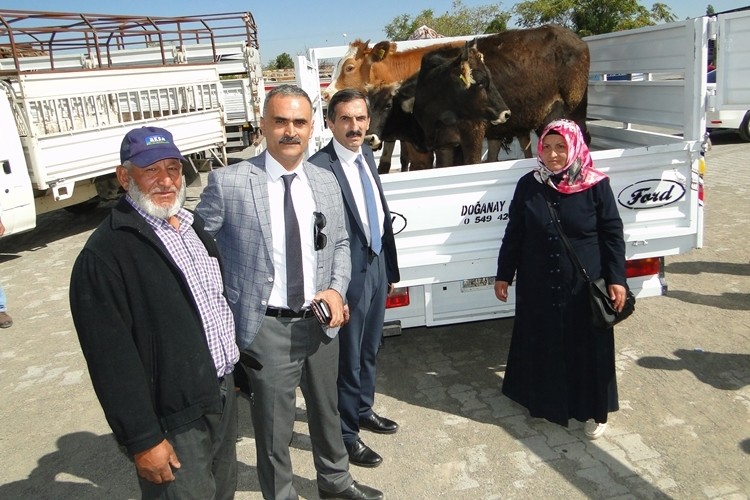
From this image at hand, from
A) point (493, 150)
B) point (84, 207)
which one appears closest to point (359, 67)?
point (493, 150)

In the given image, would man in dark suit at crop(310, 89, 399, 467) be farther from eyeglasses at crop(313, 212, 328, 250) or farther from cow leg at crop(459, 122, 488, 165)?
cow leg at crop(459, 122, 488, 165)

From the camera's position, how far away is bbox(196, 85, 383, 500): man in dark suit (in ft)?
7.96

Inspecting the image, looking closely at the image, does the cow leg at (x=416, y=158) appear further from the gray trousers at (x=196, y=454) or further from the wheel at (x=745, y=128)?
the wheel at (x=745, y=128)

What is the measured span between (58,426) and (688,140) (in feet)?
15.2

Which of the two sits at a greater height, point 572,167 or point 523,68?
point 523,68

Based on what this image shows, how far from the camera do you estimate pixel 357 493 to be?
2.93 m

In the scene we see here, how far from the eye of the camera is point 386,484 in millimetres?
3143

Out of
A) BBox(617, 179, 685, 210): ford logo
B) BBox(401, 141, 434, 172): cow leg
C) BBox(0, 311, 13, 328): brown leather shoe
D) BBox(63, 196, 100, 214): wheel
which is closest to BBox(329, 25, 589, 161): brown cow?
BBox(401, 141, 434, 172): cow leg

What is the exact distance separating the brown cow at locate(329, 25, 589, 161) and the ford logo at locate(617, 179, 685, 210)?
5.48 feet

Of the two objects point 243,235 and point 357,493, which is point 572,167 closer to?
point 243,235

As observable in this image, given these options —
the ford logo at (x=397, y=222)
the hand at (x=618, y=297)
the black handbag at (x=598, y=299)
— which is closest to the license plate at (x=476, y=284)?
the ford logo at (x=397, y=222)

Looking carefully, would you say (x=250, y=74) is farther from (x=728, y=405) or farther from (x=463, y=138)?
(x=728, y=405)

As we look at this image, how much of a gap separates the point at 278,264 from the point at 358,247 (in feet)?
2.08

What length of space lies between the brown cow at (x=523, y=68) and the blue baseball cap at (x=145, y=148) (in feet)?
10.5
